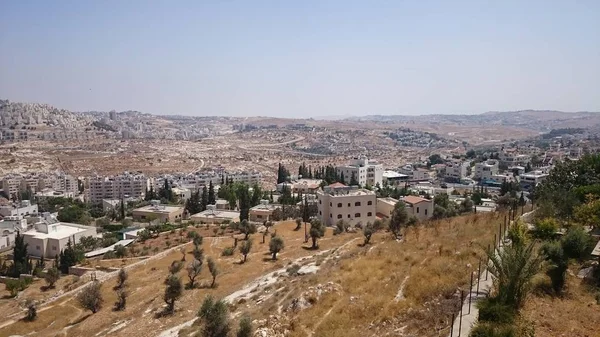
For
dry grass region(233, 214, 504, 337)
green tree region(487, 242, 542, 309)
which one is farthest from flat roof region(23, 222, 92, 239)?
green tree region(487, 242, 542, 309)

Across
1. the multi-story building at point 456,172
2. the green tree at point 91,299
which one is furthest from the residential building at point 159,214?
the multi-story building at point 456,172

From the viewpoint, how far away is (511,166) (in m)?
94.9

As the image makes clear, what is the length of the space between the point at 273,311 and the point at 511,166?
92770 millimetres

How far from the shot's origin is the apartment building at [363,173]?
71.8m

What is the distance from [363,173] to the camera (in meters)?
72.8

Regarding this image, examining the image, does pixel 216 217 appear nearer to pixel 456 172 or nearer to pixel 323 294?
pixel 323 294

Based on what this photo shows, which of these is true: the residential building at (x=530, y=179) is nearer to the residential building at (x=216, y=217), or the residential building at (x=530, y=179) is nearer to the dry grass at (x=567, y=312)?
the residential building at (x=216, y=217)

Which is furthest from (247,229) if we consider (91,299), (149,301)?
(91,299)

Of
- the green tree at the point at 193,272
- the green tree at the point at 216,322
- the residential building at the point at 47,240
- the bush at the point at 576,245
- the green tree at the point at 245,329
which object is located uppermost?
the bush at the point at 576,245

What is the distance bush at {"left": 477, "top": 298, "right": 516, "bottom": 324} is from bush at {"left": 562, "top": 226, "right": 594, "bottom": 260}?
4.56m

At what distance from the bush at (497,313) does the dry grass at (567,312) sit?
54 cm

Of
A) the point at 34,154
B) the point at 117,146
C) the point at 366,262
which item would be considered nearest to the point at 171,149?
the point at 117,146

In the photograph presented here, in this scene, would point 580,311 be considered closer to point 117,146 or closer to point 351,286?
point 351,286

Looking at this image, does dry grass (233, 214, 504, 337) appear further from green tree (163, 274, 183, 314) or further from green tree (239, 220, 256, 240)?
green tree (239, 220, 256, 240)
